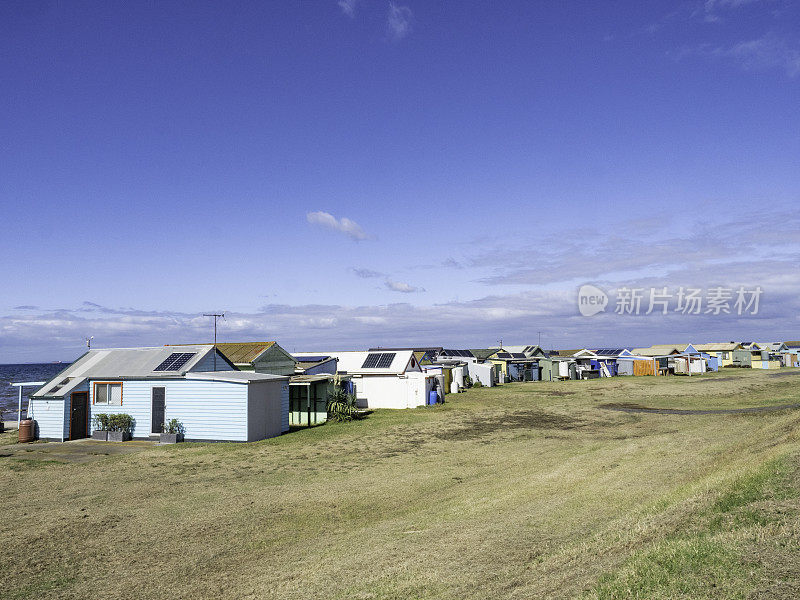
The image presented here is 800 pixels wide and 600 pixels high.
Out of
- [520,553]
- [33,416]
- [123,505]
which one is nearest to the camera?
[520,553]

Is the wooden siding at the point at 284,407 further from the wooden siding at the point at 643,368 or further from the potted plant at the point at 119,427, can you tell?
the wooden siding at the point at 643,368

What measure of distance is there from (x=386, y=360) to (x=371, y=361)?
1.19 metres

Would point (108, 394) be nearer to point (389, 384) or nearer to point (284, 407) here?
point (284, 407)

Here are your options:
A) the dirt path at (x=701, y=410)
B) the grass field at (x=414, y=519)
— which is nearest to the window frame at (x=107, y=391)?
the grass field at (x=414, y=519)

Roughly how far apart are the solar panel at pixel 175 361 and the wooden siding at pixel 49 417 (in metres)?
4.81

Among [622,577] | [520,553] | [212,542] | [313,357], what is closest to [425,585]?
[520,553]

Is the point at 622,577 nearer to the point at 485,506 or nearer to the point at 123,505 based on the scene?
the point at 485,506

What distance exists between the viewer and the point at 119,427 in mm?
25594

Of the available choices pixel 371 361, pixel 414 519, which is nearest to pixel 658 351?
pixel 371 361

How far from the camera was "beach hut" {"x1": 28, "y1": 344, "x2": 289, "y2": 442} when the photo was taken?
24375 mm

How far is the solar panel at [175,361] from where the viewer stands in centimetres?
2627

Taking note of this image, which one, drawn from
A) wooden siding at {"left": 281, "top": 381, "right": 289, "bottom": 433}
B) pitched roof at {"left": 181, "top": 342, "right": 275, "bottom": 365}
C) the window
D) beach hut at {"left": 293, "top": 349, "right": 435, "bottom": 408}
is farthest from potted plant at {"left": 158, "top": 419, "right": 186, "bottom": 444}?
beach hut at {"left": 293, "top": 349, "right": 435, "bottom": 408}

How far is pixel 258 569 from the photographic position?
30.8ft

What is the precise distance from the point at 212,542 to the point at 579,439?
16.8 m
